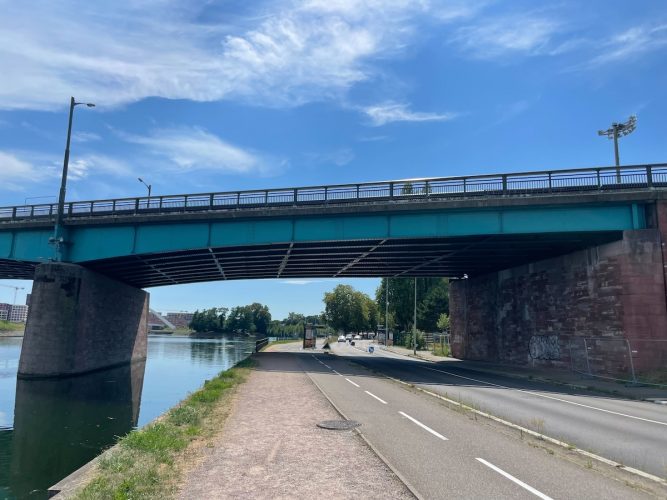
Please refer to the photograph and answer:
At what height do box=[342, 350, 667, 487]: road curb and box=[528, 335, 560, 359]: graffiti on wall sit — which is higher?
box=[528, 335, 560, 359]: graffiti on wall

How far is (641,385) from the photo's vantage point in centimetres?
2270

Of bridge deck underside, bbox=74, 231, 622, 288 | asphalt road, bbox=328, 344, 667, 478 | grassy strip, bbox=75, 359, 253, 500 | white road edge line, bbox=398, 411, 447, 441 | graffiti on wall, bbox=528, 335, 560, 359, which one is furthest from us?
graffiti on wall, bbox=528, 335, 560, 359

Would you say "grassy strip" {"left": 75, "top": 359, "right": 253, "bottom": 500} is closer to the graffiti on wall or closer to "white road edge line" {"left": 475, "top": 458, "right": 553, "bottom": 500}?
"white road edge line" {"left": 475, "top": 458, "right": 553, "bottom": 500}

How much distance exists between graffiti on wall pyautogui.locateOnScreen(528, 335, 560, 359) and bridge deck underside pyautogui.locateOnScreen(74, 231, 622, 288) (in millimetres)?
5473

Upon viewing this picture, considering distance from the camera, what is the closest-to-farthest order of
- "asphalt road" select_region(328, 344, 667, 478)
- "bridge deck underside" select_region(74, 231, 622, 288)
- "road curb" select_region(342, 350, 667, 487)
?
"road curb" select_region(342, 350, 667, 487)
"asphalt road" select_region(328, 344, 667, 478)
"bridge deck underside" select_region(74, 231, 622, 288)

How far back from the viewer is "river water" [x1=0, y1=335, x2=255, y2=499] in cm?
1220

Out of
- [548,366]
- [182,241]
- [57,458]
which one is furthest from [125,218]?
[548,366]

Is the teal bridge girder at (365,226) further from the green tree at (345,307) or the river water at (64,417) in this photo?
the green tree at (345,307)

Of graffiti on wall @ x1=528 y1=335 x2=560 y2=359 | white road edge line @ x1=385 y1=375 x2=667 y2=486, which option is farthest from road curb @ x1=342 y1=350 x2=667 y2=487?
graffiti on wall @ x1=528 y1=335 x2=560 y2=359

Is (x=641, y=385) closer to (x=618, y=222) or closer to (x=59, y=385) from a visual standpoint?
(x=618, y=222)

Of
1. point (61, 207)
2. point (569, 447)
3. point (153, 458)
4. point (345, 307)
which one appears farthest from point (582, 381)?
point (345, 307)

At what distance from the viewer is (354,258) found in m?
39.4

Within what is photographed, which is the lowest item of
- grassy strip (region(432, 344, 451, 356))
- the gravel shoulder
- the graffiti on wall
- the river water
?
the river water

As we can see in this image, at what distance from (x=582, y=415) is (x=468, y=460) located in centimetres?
802
